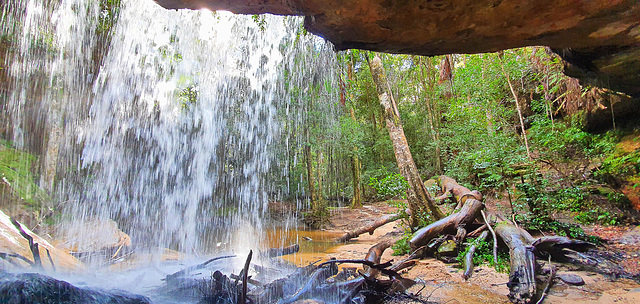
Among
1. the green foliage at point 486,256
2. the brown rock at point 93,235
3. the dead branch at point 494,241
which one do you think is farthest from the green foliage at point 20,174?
the dead branch at point 494,241

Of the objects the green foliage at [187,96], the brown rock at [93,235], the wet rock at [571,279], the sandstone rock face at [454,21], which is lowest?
the brown rock at [93,235]

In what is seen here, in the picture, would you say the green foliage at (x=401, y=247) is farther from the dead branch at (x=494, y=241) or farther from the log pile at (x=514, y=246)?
the dead branch at (x=494, y=241)

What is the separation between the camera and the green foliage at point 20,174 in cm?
718

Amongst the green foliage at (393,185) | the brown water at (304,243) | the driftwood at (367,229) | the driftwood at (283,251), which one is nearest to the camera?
the driftwood at (283,251)

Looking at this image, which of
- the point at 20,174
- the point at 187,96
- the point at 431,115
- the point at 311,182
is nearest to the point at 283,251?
the point at 311,182

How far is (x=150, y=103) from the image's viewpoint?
9.53m

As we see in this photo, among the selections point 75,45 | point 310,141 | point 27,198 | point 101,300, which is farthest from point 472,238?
point 75,45

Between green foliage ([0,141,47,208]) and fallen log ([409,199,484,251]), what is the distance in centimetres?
1020

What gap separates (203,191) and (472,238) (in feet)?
36.0

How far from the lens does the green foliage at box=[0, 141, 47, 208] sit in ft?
23.6

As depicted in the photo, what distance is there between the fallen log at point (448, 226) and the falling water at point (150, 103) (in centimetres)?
462

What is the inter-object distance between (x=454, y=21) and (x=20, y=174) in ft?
36.3

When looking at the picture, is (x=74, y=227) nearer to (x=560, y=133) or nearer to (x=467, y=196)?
(x=467, y=196)

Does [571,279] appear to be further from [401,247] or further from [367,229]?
[367,229]
